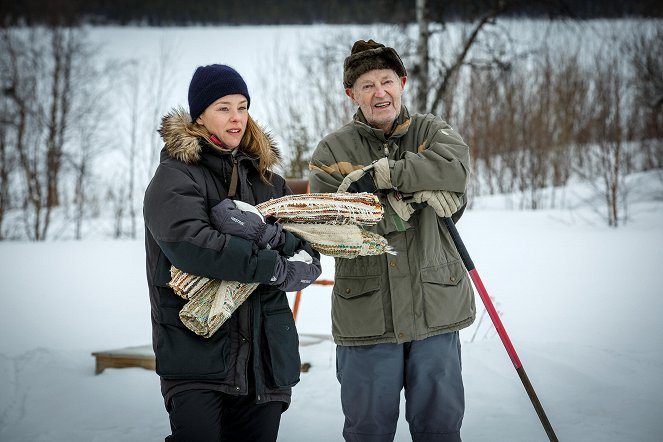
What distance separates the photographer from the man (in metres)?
1.92

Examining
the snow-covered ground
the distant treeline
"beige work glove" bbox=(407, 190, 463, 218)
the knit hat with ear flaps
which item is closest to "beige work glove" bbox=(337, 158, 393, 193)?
"beige work glove" bbox=(407, 190, 463, 218)

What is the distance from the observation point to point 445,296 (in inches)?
77.0

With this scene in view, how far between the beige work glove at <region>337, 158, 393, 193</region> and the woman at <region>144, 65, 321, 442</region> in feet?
1.00

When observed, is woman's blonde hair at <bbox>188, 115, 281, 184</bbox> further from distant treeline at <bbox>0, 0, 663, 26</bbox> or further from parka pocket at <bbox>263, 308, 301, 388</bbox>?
distant treeline at <bbox>0, 0, 663, 26</bbox>

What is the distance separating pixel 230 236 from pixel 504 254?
5.79m

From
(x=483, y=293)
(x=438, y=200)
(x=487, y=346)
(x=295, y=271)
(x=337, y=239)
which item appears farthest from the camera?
(x=487, y=346)

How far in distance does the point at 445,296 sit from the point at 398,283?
0.18m

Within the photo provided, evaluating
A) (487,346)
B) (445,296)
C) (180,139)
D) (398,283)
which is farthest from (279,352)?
(487,346)

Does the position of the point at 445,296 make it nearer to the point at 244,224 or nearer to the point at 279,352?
the point at 279,352

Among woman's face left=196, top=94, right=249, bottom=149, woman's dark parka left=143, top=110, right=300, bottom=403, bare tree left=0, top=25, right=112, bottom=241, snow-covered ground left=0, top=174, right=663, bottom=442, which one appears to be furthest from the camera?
bare tree left=0, top=25, right=112, bottom=241

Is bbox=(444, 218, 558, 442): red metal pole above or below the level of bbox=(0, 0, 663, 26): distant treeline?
below

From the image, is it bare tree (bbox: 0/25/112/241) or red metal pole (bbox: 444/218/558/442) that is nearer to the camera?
red metal pole (bbox: 444/218/558/442)

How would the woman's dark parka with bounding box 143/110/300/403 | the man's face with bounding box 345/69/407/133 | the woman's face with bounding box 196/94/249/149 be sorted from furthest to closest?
the man's face with bounding box 345/69/407/133, the woman's face with bounding box 196/94/249/149, the woman's dark parka with bounding box 143/110/300/403

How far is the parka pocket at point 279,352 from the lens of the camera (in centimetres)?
174
